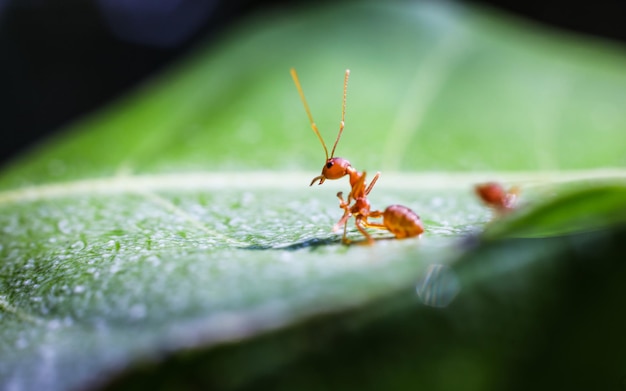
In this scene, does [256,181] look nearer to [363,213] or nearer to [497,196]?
[363,213]


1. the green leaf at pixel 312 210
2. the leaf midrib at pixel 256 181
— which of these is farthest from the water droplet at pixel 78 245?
the leaf midrib at pixel 256 181

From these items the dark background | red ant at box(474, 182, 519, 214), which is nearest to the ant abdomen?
red ant at box(474, 182, 519, 214)

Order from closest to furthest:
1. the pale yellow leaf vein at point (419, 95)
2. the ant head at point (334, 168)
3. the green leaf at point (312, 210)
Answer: the green leaf at point (312, 210) → the ant head at point (334, 168) → the pale yellow leaf vein at point (419, 95)

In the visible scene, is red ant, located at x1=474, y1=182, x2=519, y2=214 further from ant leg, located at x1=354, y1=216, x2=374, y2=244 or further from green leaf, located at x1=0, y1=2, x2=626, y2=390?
ant leg, located at x1=354, y1=216, x2=374, y2=244

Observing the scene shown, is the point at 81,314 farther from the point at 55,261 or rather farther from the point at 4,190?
the point at 4,190

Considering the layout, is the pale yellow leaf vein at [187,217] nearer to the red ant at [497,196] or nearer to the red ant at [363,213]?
the red ant at [363,213]
